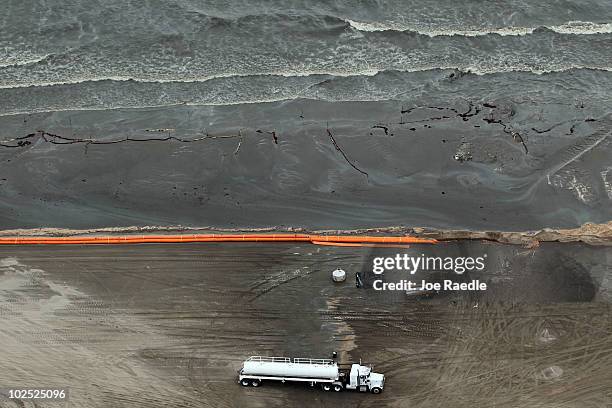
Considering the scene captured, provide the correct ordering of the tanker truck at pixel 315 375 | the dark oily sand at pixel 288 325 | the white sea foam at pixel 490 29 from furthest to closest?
the white sea foam at pixel 490 29 < the dark oily sand at pixel 288 325 < the tanker truck at pixel 315 375

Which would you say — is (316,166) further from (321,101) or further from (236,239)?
(236,239)

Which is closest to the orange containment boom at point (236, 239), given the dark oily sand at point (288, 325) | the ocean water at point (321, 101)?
the dark oily sand at point (288, 325)

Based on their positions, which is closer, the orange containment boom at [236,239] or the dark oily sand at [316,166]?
the orange containment boom at [236,239]

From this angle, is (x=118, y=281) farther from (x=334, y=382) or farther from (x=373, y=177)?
(x=373, y=177)

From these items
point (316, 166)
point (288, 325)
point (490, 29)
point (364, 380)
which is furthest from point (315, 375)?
point (490, 29)

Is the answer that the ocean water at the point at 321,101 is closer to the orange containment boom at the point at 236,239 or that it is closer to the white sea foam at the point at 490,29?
the white sea foam at the point at 490,29

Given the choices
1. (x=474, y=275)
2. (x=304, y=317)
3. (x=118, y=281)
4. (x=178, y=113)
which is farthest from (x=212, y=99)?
(x=474, y=275)

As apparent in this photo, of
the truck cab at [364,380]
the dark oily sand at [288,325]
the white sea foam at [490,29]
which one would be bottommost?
the truck cab at [364,380]

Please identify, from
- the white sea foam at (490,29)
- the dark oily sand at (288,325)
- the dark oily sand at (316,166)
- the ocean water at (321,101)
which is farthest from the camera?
the white sea foam at (490,29)
